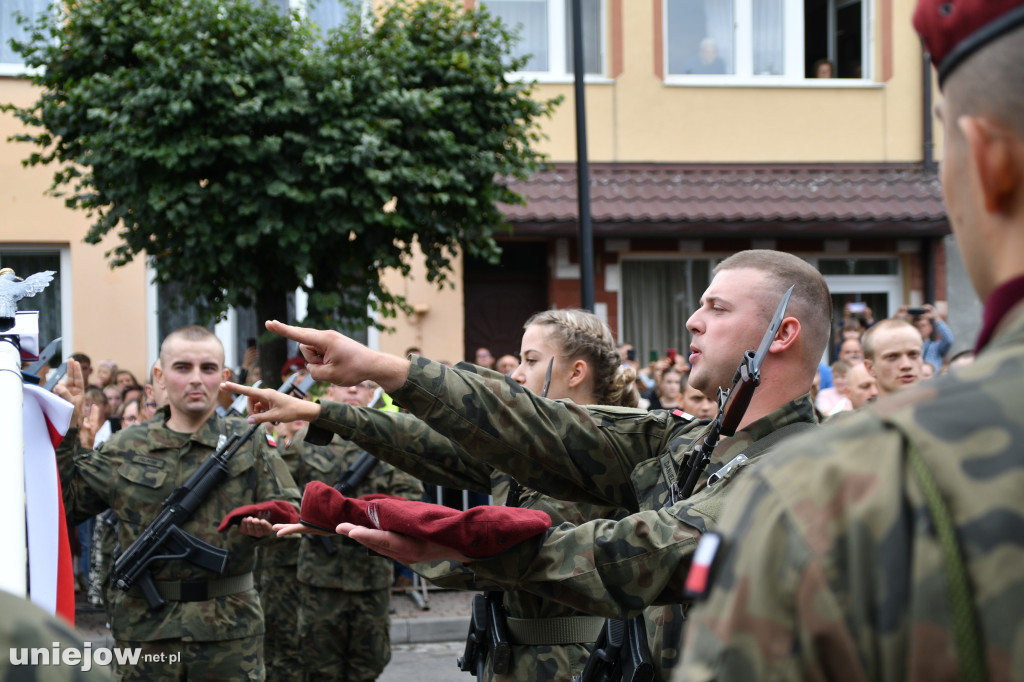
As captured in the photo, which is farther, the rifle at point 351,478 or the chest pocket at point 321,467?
the chest pocket at point 321,467

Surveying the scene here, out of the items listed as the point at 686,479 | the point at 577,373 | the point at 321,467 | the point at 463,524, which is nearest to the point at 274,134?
the point at 321,467

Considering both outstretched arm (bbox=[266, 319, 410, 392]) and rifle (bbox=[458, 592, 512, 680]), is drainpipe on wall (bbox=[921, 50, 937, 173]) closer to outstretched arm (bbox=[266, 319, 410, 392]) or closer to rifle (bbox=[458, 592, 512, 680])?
rifle (bbox=[458, 592, 512, 680])

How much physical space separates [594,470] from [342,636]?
387cm

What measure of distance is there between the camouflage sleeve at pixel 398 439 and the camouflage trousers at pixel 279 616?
346cm

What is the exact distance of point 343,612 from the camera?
6234 millimetres

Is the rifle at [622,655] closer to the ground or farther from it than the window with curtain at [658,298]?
closer to the ground

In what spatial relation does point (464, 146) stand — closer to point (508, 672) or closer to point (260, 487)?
point (260, 487)

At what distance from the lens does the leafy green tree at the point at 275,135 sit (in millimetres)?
7594

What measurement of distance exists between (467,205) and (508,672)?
Answer: 210 inches

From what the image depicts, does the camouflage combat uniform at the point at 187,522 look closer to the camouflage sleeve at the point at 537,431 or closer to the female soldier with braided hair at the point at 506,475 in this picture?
the female soldier with braided hair at the point at 506,475

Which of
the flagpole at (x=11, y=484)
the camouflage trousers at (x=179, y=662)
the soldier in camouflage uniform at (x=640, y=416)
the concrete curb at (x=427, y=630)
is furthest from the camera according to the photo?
the concrete curb at (x=427, y=630)

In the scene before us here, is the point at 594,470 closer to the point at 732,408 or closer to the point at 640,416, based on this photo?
the point at 640,416

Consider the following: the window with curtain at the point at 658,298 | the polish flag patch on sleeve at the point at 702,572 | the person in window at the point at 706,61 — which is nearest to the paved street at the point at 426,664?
the window with curtain at the point at 658,298

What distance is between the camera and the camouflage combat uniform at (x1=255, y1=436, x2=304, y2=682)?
21.7 ft
